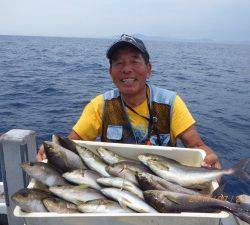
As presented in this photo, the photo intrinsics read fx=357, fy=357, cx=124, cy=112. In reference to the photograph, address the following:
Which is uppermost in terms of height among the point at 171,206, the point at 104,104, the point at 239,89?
the point at 104,104

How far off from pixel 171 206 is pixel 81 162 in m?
1.05

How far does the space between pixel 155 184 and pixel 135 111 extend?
1.58 metres

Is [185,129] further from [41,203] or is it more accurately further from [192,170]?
[41,203]

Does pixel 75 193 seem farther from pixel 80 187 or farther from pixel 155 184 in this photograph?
pixel 155 184

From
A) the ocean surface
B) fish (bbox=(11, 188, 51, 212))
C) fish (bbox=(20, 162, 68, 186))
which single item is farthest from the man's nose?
the ocean surface

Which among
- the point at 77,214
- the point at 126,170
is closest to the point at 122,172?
the point at 126,170

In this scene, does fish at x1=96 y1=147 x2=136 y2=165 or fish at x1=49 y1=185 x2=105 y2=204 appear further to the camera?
fish at x1=96 y1=147 x2=136 y2=165

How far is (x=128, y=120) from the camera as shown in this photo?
4.68 m

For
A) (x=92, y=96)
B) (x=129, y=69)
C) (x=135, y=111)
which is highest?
(x=129, y=69)

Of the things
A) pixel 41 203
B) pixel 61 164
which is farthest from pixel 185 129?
pixel 41 203

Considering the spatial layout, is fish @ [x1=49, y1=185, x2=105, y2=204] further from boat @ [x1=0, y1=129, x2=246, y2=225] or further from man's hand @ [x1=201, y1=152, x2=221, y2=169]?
man's hand @ [x1=201, y1=152, x2=221, y2=169]

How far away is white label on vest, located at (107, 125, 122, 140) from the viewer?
469cm

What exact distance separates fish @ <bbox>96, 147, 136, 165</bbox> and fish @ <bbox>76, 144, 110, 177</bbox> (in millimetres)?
66

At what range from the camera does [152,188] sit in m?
3.22
